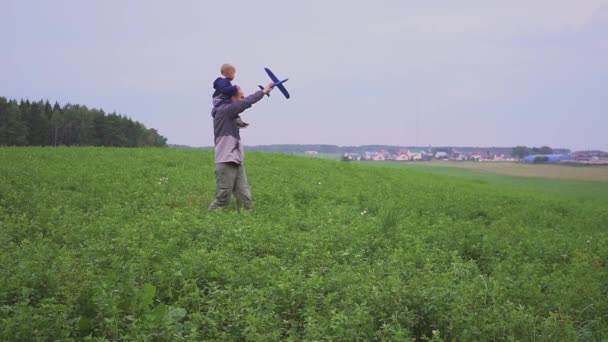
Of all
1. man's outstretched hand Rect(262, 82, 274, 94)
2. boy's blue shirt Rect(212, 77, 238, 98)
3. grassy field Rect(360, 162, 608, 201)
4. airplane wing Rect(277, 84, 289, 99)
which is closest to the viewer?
man's outstretched hand Rect(262, 82, 274, 94)

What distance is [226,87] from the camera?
9.77m

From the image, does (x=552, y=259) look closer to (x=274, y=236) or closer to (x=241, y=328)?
(x=274, y=236)

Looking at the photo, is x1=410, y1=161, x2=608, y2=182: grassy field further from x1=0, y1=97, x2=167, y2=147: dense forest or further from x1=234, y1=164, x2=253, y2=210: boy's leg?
x1=0, y1=97, x2=167, y2=147: dense forest

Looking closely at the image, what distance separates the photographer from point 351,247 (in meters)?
7.34

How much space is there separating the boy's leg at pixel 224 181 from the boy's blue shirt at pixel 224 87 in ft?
4.26

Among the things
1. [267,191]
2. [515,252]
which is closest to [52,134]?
[267,191]

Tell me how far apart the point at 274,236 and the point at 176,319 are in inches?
118

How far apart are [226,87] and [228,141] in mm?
981

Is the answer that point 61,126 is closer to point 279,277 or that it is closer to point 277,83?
point 277,83

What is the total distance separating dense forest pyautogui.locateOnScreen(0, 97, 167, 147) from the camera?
45438 millimetres

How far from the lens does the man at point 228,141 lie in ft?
31.9

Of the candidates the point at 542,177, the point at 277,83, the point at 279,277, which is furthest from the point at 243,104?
the point at 542,177

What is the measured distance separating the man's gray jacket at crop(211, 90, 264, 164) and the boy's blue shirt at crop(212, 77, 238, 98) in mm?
168

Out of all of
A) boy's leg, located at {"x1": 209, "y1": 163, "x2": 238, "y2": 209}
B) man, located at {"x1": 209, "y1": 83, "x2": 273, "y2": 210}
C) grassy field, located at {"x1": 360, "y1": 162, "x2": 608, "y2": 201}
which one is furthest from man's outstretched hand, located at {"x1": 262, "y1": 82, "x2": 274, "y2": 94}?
grassy field, located at {"x1": 360, "y1": 162, "x2": 608, "y2": 201}
